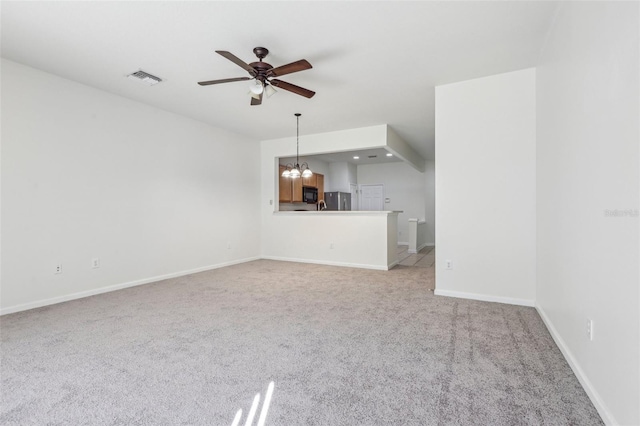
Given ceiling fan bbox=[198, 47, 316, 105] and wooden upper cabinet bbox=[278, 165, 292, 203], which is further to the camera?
wooden upper cabinet bbox=[278, 165, 292, 203]

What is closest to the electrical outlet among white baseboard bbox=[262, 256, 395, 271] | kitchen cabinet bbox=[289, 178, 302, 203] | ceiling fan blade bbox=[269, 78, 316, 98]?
ceiling fan blade bbox=[269, 78, 316, 98]

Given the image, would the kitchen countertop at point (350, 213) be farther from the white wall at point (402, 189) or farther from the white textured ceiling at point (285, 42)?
the white wall at point (402, 189)

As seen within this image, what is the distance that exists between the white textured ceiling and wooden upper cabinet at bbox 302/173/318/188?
395cm

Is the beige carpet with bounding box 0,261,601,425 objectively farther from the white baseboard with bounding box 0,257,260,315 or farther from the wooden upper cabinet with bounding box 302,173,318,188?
the wooden upper cabinet with bounding box 302,173,318,188

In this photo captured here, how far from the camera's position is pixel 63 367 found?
2061 mm

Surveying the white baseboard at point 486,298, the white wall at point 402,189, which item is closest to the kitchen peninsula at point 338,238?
the white baseboard at point 486,298

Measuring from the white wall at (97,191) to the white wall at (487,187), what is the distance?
3814 mm

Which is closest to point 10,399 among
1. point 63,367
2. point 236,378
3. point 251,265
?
point 63,367

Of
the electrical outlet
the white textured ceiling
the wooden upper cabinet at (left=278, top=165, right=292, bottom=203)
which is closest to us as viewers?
the electrical outlet

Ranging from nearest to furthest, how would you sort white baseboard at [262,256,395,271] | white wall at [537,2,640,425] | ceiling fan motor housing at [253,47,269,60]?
white wall at [537,2,640,425], ceiling fan motor housing at [253,47,269,60], white baseboard at [262,256,395,271]

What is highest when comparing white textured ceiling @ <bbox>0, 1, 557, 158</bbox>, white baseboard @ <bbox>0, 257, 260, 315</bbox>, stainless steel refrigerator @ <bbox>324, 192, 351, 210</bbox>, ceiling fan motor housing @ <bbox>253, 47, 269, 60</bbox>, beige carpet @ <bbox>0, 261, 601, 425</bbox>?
white textured ceiling @ <bbox>0, 1, 557, 158</bbox>

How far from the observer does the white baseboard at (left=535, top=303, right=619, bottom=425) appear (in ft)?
4.85

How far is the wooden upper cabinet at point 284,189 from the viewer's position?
727 centimetres

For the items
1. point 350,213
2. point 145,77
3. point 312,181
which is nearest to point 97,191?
point 145,77
